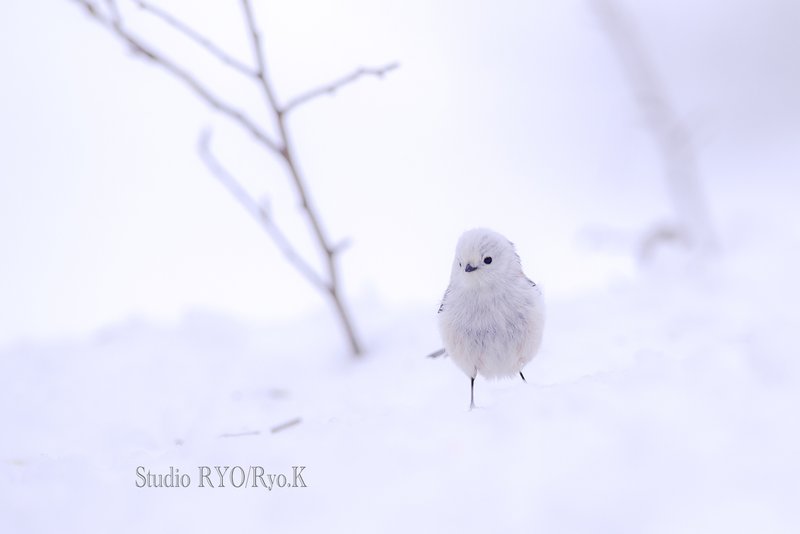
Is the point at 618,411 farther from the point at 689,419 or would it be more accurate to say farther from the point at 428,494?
the point at 428,494

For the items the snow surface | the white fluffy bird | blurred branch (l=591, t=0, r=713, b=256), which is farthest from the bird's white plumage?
blurred branch (l=591, t=0, r=713, b=256)

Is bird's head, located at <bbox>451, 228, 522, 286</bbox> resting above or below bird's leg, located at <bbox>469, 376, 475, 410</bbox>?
above

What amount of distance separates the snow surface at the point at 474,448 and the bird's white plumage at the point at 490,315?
10cm

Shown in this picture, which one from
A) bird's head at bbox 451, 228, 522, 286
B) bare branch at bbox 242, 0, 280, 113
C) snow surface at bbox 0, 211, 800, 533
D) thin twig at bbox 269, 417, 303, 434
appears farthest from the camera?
bare branch at bbox 242, 0, 280, 113

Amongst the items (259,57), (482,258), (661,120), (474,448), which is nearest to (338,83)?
(259,57)

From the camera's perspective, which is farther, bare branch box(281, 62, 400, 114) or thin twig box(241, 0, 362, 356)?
thin twig box(241, 0, 362, 356)

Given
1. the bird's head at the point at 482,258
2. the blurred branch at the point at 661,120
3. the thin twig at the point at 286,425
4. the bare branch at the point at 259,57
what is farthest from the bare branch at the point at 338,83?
the blurred branch at the point at 661,120

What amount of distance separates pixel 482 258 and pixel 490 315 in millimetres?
156

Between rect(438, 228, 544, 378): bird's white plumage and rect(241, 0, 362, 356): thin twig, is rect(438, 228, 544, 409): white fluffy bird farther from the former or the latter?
rect(241, 0, 362, 356): thin twig

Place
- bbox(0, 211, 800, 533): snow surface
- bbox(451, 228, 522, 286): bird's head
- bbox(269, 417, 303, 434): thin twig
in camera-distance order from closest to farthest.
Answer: bbox(0, 211, 800, 533): snow surface < bbox(451, 228, 522, 286): bird's head < bbox(269, 417, 303, 434): thin twig

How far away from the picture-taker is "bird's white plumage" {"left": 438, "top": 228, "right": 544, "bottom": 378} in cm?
182

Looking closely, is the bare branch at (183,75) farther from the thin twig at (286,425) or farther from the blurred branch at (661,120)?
the blurred branch at (661,120)

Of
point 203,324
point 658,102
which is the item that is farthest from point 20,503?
point 658,102

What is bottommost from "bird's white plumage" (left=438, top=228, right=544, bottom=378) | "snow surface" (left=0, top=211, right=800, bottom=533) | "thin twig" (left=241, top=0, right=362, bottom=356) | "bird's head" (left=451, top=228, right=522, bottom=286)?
"snow surface" (left=0, top=211, right=800, bottom=533)
